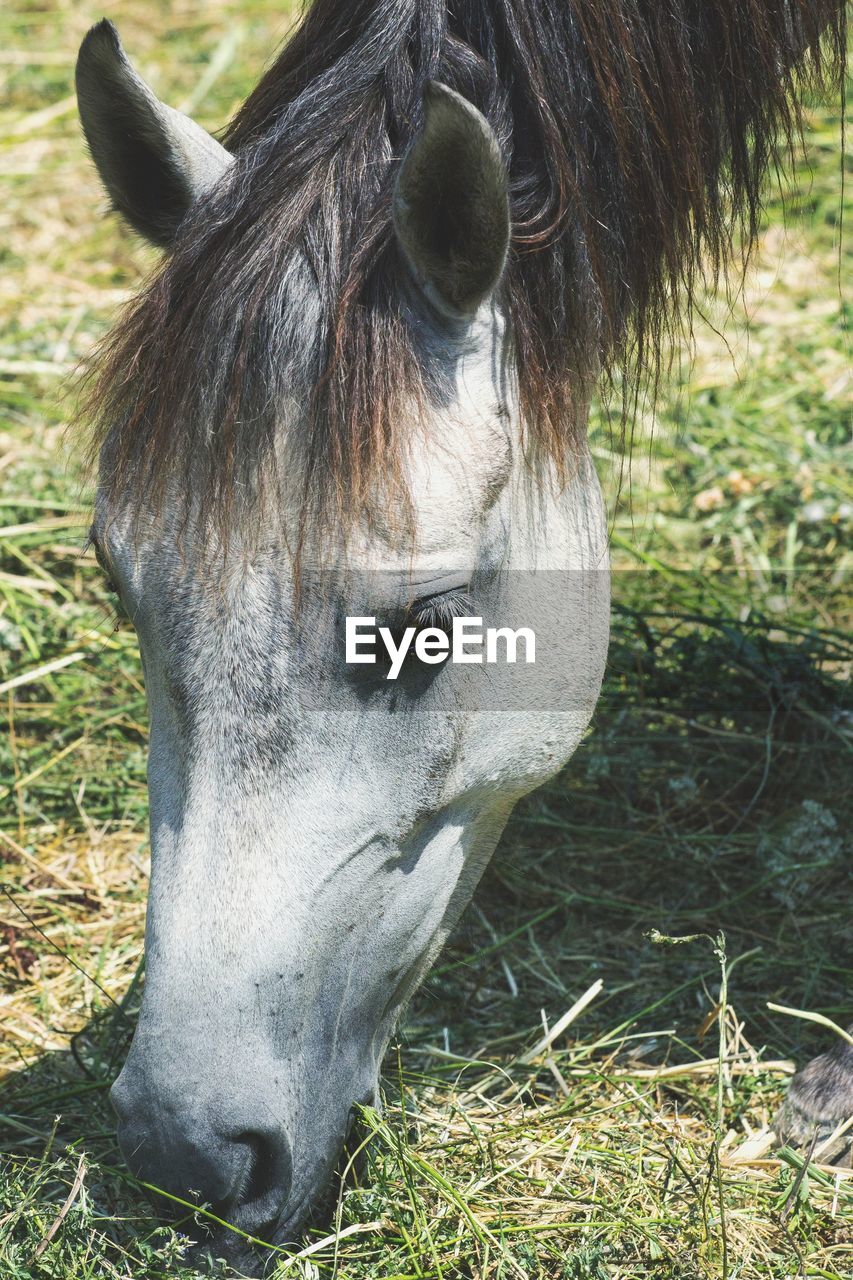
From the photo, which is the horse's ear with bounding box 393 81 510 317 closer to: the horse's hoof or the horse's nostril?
the horse's nostril

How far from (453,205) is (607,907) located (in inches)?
64.0

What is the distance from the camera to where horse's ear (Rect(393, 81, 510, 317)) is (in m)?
1.57

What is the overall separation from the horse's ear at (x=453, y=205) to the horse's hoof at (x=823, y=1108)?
1388mm

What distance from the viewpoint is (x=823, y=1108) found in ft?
7.03

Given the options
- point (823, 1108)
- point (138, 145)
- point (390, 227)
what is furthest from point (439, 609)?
point (823, 1108)

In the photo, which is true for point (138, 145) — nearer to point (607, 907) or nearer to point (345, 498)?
point (345, 498)

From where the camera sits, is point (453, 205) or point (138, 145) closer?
point (453, 205)

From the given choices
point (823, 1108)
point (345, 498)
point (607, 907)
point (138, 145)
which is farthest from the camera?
point (607, 907)

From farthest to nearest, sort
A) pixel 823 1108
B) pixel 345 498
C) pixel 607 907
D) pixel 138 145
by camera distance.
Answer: pixel 607 907, pixel 823 1108, pixel 138 145, pixel 345 498

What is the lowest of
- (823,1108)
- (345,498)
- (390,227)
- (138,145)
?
(823,1108)

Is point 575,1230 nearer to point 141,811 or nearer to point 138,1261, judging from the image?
point 138,1261

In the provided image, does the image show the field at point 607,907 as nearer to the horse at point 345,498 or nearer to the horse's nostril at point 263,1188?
the horse's nostril at point 263,1188

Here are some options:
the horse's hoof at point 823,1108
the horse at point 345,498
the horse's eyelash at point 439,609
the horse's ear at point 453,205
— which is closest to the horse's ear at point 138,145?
the horse at point 345,498

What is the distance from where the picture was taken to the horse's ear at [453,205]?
5.16 ft
